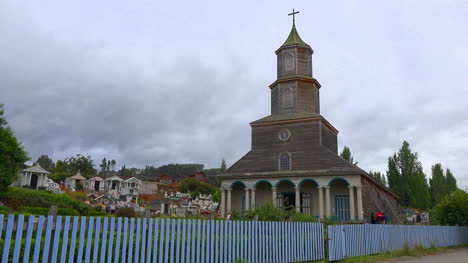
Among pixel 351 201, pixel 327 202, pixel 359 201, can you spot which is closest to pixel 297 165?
pixel 327 202

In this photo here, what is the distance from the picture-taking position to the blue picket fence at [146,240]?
6129 millimetres

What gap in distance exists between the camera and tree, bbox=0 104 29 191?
101 ft

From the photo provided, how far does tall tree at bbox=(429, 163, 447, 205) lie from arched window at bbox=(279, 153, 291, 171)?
53732 mm

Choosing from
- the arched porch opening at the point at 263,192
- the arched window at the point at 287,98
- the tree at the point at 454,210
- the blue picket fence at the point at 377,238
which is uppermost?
the arched window at the point at 287,98

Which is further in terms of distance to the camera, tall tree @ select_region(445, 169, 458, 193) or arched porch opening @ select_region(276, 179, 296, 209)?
tall tree @ select_region(445, 169, 458, 193)

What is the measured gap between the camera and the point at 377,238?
15.5 meters

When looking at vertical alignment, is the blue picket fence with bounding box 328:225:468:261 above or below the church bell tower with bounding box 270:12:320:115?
below

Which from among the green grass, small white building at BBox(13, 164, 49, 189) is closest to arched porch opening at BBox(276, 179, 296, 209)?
the green grass

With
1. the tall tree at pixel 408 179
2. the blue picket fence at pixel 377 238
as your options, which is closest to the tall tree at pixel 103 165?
the tall tree at pixel 408 179

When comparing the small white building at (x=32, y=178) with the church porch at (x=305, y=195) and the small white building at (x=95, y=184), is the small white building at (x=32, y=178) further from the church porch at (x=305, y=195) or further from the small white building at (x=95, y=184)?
the church porch at (x=305, y=195)

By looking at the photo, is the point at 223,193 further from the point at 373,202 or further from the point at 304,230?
the point at 304,230

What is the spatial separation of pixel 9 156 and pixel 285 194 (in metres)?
24.6

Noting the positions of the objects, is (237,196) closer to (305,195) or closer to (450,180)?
(305,195)

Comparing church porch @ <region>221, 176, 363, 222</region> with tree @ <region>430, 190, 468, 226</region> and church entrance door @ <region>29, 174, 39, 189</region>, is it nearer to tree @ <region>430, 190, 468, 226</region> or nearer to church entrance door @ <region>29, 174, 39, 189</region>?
tree @ <region>430, 190, 468, 226</region>
